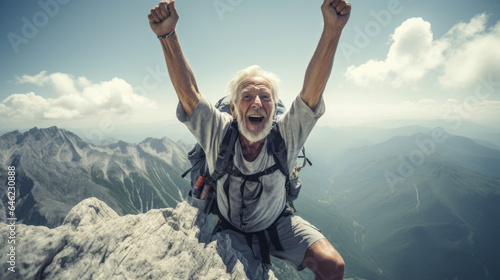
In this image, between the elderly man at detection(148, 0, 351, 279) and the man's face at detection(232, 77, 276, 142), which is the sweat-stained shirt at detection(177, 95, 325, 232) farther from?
the man's face at detection(232, 77, 276, 142)

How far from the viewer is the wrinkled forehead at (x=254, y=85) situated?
4477mm

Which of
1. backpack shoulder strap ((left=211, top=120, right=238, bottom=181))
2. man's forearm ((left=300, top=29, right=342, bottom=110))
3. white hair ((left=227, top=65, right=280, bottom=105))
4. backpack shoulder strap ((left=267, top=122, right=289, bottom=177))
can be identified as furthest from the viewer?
white hair ((left=227, top=65, right=280, bottom=105))

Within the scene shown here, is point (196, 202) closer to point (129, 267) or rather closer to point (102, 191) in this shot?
point (129, 267)

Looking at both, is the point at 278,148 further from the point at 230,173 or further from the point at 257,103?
the point at 230,173

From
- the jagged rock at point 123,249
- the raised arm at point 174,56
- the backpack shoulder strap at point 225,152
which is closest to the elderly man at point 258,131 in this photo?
the raised arm at point 174,56

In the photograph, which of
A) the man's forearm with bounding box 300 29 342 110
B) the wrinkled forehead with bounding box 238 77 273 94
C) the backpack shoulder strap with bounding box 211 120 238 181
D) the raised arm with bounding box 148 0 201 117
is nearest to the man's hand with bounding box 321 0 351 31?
the man's forearm with bounding box 300 29 342 110

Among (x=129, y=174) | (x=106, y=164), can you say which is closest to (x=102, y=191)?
(x=129, y=174)

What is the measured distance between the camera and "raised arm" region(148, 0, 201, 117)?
3.08 m

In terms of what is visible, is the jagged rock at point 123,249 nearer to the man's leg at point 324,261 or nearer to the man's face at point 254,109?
the man's leg at point 324,261

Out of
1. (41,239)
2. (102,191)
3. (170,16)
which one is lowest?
(102,191)

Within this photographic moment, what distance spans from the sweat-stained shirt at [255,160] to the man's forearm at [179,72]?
19cm

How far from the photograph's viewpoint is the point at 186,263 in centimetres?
475

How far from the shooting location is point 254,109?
14.1 ft

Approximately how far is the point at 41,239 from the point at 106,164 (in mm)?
231989
